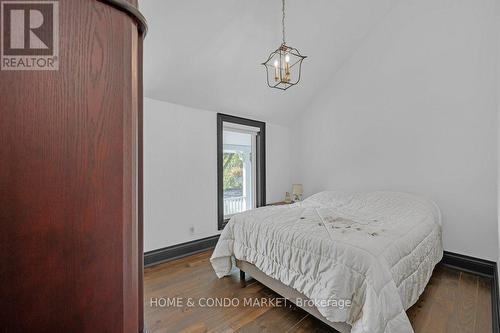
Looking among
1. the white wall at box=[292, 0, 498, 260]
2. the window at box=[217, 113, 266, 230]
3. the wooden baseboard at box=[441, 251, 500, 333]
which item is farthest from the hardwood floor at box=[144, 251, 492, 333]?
the window at box=[217, 113, 266, 230]

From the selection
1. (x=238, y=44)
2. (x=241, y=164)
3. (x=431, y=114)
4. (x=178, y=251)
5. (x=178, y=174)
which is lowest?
(x=178, y=251)

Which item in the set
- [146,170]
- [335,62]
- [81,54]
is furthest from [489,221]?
[146,170]

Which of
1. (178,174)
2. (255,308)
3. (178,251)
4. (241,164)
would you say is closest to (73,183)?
(255,308)

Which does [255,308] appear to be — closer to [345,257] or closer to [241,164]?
[345,257]

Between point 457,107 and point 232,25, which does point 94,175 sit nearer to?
point 232,25

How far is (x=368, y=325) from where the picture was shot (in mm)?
1266

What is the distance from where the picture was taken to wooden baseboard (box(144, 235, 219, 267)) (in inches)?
107

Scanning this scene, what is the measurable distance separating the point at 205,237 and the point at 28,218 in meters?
3.03

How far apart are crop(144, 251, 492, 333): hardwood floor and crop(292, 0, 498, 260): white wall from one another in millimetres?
719

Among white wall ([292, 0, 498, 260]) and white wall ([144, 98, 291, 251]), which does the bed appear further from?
white wall ([144, 98, 291, 251])

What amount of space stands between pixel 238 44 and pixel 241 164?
6.31ft

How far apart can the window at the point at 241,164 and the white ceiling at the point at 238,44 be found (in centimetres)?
27

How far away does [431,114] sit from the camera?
2.87 metres

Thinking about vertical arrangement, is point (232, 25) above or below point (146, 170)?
above
